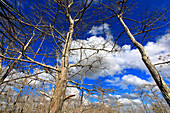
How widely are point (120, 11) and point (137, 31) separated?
2328mm

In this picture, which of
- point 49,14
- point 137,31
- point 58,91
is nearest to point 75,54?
point 49,14

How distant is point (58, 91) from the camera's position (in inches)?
61.8

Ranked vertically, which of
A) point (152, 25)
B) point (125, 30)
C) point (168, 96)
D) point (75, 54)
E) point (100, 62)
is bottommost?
point (168, 96)

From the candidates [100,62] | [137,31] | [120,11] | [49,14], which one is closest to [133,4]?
[120,11]

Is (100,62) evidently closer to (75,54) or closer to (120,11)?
(75,54)

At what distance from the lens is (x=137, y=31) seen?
479 cm

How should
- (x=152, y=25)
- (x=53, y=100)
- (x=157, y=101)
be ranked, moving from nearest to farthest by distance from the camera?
(x=53, y=100), (x=152, y=25), (x=157, y=101)

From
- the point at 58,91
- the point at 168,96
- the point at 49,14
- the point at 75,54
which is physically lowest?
the point at 168,96

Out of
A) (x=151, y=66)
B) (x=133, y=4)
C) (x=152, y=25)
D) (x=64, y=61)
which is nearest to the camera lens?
(x=64, y=61)

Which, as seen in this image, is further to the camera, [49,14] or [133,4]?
[133,4]

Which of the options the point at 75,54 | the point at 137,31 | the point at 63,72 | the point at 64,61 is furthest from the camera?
the point at 137,31

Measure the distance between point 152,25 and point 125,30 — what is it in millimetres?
1292

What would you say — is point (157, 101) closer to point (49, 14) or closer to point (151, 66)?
point (151, 66)

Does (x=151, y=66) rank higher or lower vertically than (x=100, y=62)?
lower
